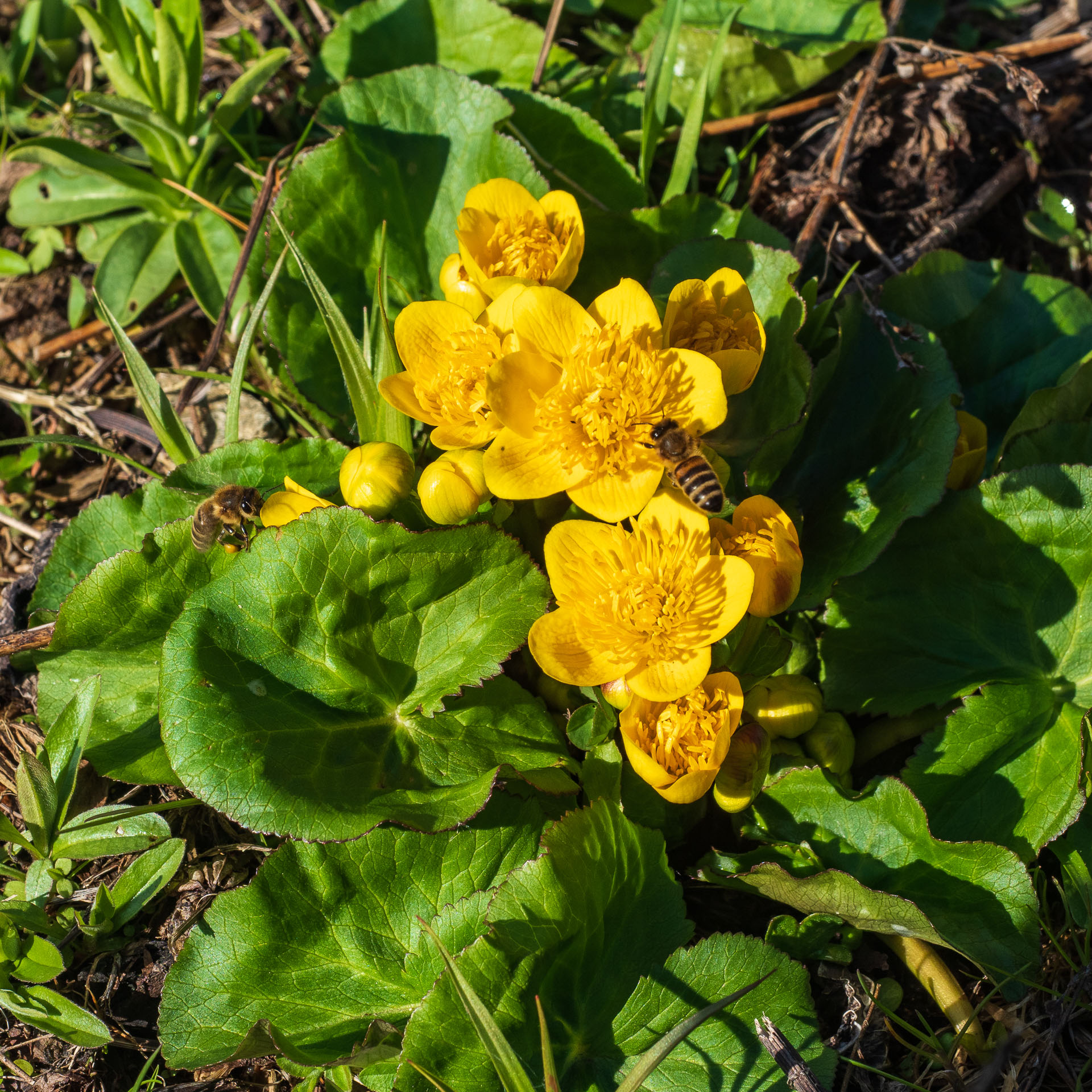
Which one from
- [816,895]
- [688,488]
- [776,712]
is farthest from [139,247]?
[816,895]

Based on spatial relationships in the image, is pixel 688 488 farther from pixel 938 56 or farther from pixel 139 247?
pixel 938 56

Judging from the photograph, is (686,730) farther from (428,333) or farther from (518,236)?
(518,236)

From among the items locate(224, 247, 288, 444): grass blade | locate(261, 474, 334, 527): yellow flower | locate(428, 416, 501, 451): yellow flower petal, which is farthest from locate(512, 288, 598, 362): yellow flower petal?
locate(224, 247, 288, 444): grass blade

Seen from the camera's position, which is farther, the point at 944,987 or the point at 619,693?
the point at 944,987

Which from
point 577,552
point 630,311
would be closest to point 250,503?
point 577,552

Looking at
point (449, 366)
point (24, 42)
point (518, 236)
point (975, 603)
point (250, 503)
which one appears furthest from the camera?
point (24, 42)

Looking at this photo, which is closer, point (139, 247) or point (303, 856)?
point (303, 856)

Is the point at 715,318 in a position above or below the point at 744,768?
above

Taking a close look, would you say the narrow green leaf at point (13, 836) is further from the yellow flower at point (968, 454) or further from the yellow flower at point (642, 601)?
the yellow flower at point (968, 454)
